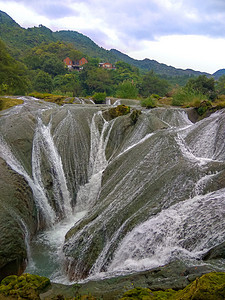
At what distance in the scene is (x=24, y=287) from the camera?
3111 millimetres

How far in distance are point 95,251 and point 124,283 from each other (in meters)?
1.69

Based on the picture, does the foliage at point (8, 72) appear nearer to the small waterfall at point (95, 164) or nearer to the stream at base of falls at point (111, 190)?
the stream at base of falls at point (111, 190)

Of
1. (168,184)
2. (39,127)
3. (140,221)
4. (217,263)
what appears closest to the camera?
(217,263)

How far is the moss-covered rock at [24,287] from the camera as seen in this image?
9.66 feet

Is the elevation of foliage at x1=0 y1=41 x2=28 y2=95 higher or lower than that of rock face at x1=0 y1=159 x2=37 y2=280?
higher

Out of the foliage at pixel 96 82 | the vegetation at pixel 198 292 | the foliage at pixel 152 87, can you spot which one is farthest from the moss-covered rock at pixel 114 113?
the foliage at pixel 96 82

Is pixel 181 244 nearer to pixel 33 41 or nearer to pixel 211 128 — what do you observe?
pixel 211 128

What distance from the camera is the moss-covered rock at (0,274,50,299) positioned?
2943 millimetres

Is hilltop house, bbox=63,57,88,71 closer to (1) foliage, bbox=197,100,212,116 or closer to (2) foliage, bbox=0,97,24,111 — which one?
(2) foliage, bbox=0,97,24,111

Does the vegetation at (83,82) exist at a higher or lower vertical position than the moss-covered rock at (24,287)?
higher

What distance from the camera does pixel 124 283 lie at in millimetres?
3393

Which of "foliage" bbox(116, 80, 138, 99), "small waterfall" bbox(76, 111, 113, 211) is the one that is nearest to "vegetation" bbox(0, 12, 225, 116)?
"foliage" bbox(116, 80, 138, 99)


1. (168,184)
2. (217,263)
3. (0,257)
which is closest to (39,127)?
(0,257)

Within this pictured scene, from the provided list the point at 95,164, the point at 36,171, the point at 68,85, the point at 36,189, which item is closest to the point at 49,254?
the point at 36,189
